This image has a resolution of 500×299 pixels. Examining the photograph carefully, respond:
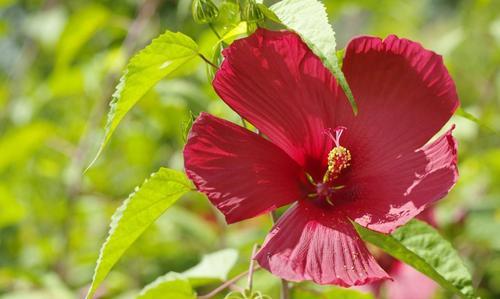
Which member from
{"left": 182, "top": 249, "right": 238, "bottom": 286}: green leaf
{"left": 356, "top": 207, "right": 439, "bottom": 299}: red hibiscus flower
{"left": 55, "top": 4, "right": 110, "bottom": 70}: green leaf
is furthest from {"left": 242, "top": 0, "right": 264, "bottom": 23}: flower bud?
{"left": 55, "top": 4, "right": 110, "bottom": 70}: green leaf

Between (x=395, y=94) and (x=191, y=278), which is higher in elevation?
(x=395, y=94)

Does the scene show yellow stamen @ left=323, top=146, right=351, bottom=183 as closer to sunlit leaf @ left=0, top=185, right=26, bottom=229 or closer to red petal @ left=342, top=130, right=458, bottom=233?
red petal @ left=342, top=130, right=458, bottom=233

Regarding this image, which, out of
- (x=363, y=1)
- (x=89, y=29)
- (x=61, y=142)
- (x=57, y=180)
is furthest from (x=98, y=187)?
(x=363, y=1)

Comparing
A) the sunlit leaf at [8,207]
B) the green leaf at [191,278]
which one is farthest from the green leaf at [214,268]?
the sunlit leaf at [8,207]

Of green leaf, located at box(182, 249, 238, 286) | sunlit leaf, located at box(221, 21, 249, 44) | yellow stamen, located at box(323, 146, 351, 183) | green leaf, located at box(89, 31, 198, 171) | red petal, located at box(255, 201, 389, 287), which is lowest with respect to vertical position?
green leaf, located at box(182, 249, 238, 286)

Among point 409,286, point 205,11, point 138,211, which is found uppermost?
point 205,11

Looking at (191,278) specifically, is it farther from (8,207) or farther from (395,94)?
(8,207)

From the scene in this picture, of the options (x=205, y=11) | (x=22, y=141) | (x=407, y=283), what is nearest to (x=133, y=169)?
(x=22, y=141)
